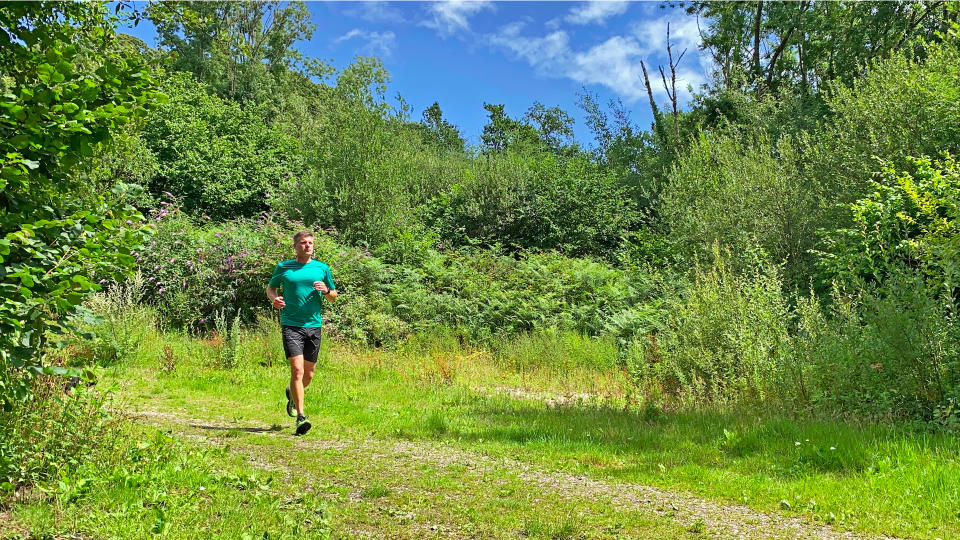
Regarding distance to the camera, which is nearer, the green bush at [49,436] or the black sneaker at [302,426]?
the green bush at [49,436]

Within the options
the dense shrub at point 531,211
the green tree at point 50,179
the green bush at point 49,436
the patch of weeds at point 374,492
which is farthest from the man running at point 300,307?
the dense shrub at point 531,211

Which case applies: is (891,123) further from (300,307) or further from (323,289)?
(300,307)

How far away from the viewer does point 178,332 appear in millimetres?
13375

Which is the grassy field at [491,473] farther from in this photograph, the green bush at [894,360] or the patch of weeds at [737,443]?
the green bush at [894,360]

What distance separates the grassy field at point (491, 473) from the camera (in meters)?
3.94

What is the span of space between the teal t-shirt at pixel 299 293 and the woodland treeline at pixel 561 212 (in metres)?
1.93

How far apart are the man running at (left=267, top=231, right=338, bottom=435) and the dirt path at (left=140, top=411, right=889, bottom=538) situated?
2.34ft

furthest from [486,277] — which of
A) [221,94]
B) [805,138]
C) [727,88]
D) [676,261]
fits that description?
[221,94]

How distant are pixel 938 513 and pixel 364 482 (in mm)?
Result: 4310

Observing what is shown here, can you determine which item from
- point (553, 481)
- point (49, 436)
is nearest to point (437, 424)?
point (553, 481)

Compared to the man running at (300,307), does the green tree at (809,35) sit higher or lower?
higher

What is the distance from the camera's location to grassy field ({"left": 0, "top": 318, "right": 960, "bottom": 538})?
12.9 ft

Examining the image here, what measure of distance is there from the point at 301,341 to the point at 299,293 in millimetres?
579

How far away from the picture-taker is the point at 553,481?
5203 mm
